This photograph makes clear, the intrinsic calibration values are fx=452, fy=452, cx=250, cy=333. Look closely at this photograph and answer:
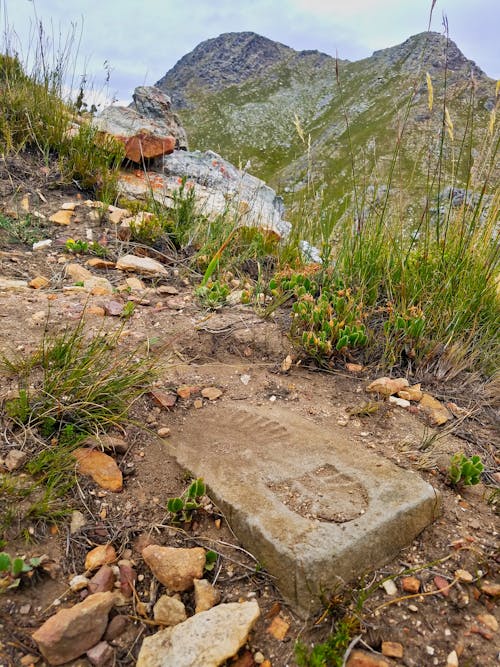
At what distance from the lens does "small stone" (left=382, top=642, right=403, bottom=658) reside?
4.45 ft

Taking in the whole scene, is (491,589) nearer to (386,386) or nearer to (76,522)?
(386,386)

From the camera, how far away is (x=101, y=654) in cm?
138

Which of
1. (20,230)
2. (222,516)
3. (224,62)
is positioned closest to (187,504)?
(222,516)

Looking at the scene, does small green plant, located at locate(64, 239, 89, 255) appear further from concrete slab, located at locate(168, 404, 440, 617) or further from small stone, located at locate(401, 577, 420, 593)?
small stone, located at locate(401, 577, 420, 593)

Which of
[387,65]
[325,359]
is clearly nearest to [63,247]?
[325,359]

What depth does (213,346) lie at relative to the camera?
2.98 metres

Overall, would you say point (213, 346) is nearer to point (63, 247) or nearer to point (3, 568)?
point (3, 568)

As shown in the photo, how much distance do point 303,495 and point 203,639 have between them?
0.65 m

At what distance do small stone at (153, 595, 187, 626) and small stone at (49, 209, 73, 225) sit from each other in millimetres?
4162

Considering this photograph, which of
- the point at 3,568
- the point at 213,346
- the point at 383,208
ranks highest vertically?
the point at 383,208

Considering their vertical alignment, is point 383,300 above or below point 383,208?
below

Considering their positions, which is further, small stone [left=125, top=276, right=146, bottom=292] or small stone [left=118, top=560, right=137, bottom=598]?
small stone [left=125, top=276, right=146, bottom=292]

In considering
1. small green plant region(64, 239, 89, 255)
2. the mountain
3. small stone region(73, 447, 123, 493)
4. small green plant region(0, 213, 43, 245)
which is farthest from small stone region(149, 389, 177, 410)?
the mountain

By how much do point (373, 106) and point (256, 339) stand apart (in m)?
102
